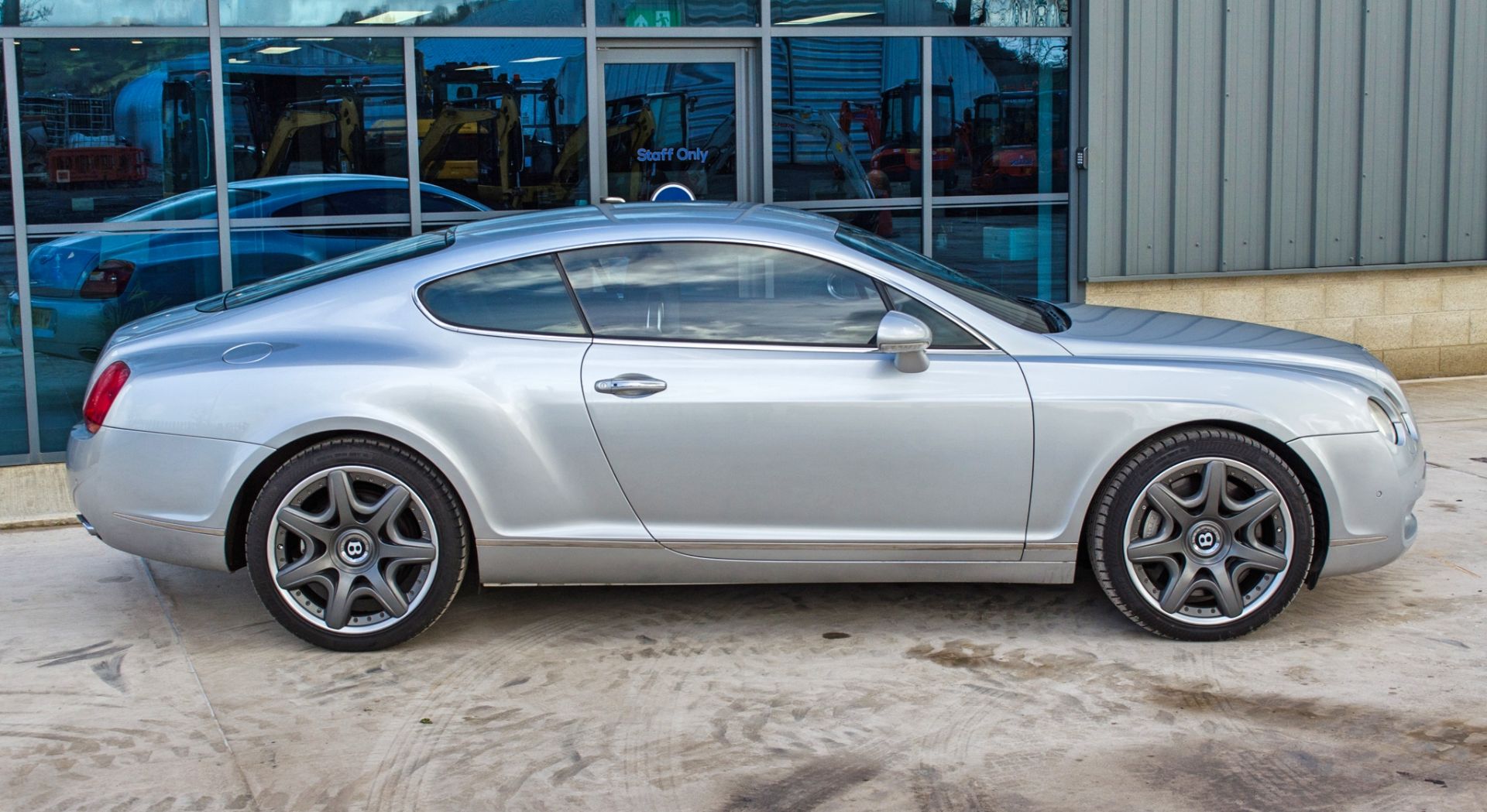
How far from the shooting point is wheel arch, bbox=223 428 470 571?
16.3 feet

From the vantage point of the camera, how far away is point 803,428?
4.93m

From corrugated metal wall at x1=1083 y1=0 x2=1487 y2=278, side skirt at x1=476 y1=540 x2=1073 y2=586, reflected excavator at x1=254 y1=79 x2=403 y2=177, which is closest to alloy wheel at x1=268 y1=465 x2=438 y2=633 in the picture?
side skirt at x1=476 y1=540 x2=1073 y2=586

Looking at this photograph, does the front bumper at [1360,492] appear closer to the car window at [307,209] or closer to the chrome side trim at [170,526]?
the chrome side trim at [170,526]

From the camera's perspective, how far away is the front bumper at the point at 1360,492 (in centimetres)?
494

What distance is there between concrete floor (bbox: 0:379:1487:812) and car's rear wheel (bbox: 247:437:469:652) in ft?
0.49

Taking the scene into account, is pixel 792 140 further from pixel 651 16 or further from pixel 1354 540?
pixel 1354 540

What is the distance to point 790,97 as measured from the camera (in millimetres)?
9336

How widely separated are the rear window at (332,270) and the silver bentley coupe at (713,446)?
7.9 inches

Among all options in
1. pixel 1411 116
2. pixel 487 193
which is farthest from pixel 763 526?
pixel 1411 116

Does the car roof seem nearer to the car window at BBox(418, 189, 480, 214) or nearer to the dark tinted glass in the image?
the car window at BBox(418, 189, 480, 214)

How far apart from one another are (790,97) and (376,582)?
520 centimetres

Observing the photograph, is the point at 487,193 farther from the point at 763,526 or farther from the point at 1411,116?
the point at 1411,116

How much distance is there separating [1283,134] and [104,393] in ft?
25.2

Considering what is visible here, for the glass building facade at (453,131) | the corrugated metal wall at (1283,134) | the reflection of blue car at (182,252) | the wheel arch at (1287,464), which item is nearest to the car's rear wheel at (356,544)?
the wheel arch at (1287,464)
